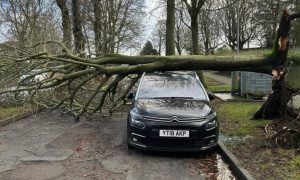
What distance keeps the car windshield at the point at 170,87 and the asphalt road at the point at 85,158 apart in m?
1.31

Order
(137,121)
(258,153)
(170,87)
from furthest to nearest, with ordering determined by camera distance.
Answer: (170,87), (137,121), (258,153)

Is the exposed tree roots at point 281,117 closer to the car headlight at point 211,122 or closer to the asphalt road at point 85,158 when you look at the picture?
the car headlight at point 211,122

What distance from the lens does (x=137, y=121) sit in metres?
8.12

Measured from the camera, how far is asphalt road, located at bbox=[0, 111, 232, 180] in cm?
684

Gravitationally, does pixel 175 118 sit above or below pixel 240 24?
below

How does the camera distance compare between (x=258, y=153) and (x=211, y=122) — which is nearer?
(x=258, y=153)

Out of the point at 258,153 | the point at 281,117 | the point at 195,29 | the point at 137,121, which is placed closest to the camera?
the point at 258,153

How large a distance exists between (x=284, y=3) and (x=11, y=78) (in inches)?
1315

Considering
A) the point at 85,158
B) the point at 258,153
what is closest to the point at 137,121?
the point at 85,158

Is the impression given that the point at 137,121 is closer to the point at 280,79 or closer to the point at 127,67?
the point at 127,67

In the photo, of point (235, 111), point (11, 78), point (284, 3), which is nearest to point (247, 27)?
point (284, 3)

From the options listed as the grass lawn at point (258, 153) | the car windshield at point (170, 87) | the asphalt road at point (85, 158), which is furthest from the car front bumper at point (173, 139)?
the car windshield at point (170, 87)

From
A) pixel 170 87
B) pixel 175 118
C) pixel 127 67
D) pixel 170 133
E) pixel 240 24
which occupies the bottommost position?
pixel 170 133

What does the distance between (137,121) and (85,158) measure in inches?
48.5
